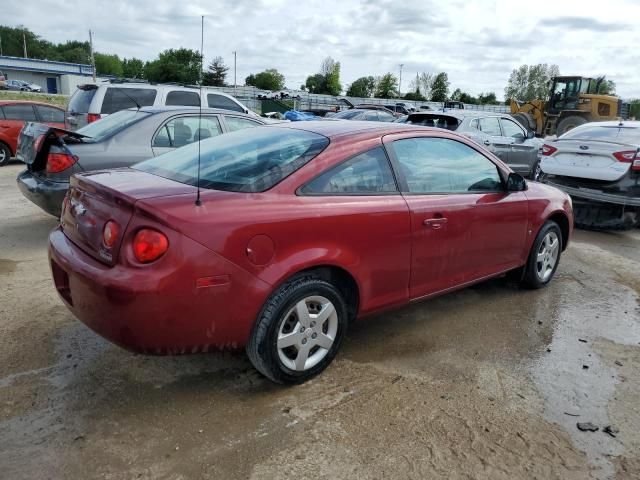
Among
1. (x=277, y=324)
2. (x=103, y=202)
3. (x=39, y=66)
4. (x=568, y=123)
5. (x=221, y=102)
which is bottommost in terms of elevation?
(x=277, y=324)

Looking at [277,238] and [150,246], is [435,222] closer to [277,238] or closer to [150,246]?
[277,238]

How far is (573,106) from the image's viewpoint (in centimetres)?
2153

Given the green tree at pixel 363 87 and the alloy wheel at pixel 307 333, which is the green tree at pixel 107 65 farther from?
the alloy wheel at pixel 307 333

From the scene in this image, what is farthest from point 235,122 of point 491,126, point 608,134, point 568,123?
point 568,123

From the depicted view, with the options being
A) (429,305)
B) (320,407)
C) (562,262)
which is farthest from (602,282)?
(320,407)

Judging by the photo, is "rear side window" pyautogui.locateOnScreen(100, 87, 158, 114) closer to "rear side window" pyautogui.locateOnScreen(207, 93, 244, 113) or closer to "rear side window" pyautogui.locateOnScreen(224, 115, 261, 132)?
"rear side window" pyautogui.locateOnScreen(207, 93, 244, 113)

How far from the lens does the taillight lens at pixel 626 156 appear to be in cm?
711

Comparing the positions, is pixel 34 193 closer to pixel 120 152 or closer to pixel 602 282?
pixel 120 152

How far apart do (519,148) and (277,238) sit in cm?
922

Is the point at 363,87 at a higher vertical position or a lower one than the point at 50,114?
higher

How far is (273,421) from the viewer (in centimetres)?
276

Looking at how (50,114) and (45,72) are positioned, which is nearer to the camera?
(50,114)

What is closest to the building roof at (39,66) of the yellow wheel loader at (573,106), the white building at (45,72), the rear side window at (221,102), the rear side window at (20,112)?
the white building at (45,72)

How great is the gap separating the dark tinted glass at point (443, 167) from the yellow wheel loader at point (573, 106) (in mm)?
18980
